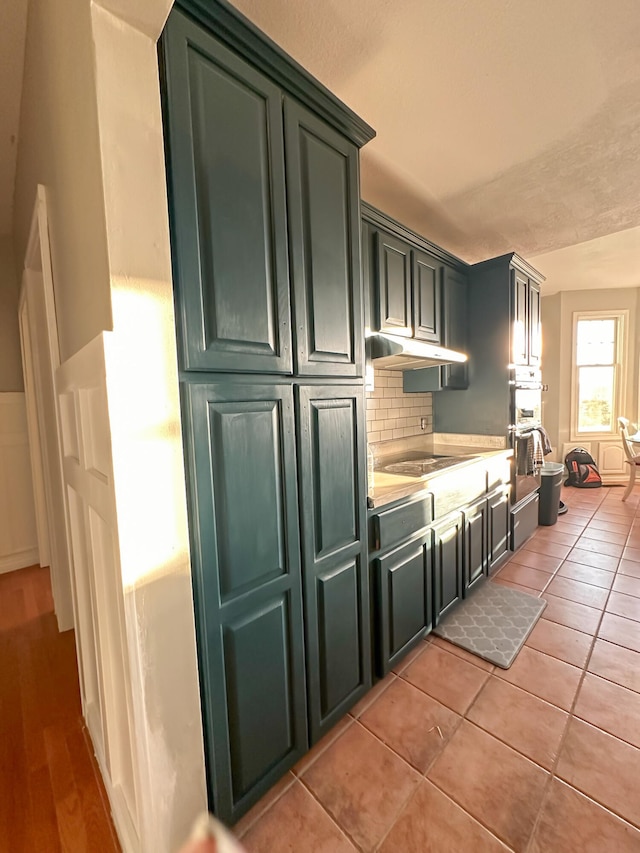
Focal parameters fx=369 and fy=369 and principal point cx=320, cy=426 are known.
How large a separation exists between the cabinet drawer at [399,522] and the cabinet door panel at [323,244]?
2.30ft

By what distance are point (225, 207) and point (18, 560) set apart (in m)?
3.66

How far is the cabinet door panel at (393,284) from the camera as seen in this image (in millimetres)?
2166

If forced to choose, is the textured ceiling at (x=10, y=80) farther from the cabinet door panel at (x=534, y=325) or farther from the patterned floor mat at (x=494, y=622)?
the cabinet door panel at (x=534, y=325)

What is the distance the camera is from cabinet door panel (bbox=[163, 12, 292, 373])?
999 mm

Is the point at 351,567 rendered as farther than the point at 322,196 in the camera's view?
Yes

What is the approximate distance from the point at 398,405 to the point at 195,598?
2.23 meters

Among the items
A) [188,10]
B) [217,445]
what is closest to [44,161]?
[188,10]

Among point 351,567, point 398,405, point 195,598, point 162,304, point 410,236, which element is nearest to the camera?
point 162,304

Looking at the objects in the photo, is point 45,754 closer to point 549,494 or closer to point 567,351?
point 549,494

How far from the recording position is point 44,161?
1.43 metres

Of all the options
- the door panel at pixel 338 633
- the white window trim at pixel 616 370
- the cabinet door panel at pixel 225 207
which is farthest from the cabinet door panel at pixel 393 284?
the white window trim at pixel 616 370

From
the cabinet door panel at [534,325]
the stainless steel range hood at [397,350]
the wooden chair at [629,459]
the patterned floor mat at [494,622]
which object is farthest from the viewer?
the wooden chair at [629,459]

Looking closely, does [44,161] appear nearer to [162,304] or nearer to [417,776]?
[162,304]

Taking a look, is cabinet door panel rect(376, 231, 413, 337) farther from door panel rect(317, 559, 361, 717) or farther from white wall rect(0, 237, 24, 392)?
white wall rect(0, 237, 24, 392)
